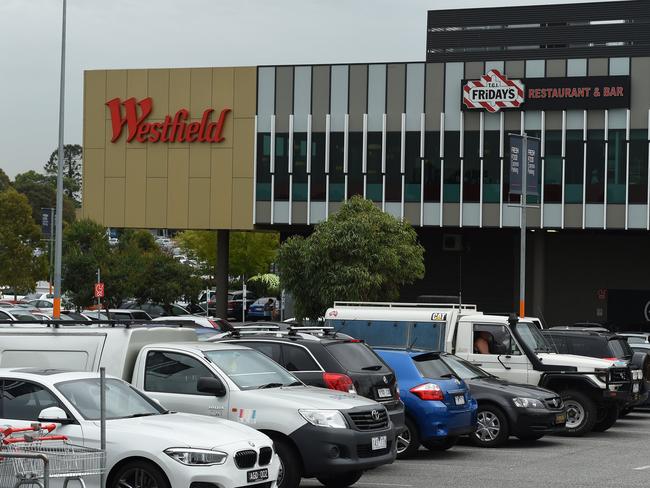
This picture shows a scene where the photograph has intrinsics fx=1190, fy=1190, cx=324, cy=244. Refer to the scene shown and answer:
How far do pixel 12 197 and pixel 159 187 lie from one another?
24.3 meters

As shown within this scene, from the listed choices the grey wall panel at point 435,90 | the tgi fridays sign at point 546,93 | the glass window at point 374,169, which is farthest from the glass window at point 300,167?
the tgi fridays sign at point 546,93

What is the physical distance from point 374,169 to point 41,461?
41203 millimetres

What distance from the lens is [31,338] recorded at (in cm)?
1367

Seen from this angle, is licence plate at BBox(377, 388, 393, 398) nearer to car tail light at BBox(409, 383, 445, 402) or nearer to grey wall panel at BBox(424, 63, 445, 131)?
car tail light at BBox(409, 383, 445, 402)

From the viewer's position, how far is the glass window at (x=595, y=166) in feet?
154

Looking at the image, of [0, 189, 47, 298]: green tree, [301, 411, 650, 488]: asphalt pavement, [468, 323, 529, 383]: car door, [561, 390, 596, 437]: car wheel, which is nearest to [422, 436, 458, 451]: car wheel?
[301, 411, 650, 488]: asphalt pavement

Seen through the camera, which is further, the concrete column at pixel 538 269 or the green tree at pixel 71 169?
the green tree at pixel 71 169

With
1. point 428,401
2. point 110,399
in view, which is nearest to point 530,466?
point 428,401

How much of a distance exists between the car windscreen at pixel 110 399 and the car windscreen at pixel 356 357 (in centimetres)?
372

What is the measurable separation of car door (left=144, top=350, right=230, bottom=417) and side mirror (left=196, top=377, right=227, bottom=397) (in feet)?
0.26

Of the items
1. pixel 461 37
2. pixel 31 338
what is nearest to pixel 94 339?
pixel 31 338

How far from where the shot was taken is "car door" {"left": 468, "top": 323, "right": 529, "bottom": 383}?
20906 mm

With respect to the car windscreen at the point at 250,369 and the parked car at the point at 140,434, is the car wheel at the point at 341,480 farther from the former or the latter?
the parked car at the point at 140,434

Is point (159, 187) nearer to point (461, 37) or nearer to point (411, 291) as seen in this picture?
point (411, 291)
